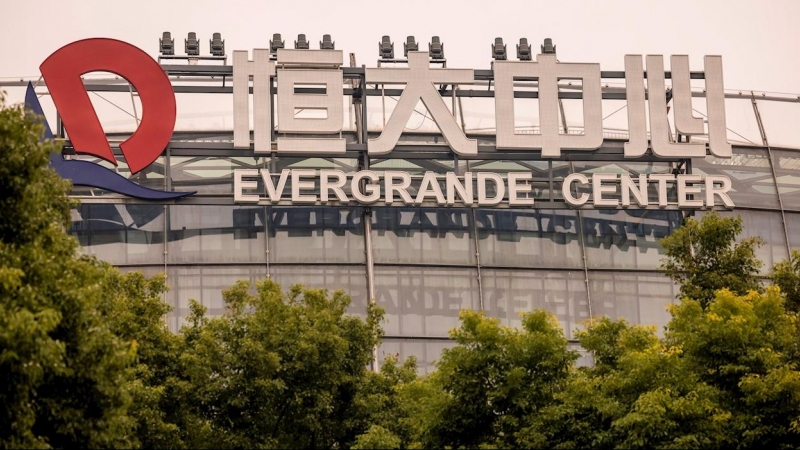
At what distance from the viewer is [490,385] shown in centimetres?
5428

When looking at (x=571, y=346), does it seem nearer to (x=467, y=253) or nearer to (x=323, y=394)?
(x=467, y=253)

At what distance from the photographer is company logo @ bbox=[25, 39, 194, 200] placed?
7338 cm

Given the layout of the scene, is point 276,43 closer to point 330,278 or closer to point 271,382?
point 330,278

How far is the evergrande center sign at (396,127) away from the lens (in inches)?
2913

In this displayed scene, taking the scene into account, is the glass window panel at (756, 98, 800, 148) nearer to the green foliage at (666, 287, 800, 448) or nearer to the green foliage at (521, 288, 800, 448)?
the green foliage at (666, 287, 800, 448)

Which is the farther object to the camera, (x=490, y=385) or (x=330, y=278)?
(x=330, y=278)

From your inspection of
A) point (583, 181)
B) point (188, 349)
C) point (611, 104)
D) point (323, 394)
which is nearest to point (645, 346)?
point (323, 394)

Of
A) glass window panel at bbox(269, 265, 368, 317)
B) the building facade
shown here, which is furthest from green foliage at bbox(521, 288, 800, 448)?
glass window panel at bbox(269, 265, 368, 317)

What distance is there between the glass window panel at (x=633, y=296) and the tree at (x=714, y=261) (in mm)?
14286

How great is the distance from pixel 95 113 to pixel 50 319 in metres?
35.2

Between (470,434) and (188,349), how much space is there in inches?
439

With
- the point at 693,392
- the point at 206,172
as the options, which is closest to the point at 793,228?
the point at 206,172

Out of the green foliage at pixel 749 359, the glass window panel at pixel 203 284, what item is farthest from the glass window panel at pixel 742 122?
the green foliage at pixel 749 359

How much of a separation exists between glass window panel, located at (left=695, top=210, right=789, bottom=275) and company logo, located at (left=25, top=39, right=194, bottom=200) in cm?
2850
